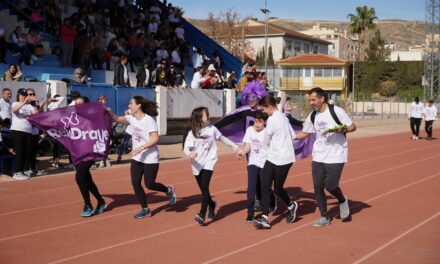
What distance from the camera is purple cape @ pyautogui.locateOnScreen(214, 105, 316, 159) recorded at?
1062 cm

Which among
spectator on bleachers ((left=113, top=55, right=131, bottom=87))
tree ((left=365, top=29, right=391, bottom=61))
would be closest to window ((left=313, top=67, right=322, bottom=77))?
tree ((left=365, top=29, right=391, bottom=61))

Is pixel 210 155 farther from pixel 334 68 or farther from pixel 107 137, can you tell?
pixel 334 68

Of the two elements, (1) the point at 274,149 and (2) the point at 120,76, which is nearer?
(1) the point at 274,149

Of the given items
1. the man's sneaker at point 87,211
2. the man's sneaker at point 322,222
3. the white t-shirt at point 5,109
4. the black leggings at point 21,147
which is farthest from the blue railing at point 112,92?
the man's sneaker at point 322,222

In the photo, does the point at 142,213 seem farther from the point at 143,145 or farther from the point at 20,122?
the point at 20,122

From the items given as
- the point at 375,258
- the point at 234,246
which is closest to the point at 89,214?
the point at 234,246

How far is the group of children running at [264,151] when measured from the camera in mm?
9078

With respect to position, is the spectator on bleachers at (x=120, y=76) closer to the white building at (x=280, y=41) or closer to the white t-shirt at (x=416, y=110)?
the white t-shirt at (x=416, y=110)

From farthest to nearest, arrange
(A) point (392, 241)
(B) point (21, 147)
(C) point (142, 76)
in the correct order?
(C) point (142, 76), (B) point (21, 147), (A) point (392, 241)

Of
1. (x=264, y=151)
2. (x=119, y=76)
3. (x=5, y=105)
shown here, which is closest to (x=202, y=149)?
(x=264, y=151)

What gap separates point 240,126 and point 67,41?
13.4m

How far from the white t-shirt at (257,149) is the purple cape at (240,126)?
98 cm

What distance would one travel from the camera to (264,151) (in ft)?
30.9

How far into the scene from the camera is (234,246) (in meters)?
7.98
